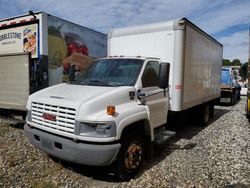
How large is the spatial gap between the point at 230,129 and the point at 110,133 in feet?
20.7

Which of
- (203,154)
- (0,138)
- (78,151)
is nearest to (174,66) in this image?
(203,154)

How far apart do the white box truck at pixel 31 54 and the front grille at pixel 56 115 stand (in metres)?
2.45

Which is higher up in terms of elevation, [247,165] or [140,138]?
[140,138]

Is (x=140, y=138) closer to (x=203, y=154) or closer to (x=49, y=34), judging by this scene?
(x=203, y=154)

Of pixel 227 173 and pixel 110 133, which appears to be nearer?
pixel 110 133

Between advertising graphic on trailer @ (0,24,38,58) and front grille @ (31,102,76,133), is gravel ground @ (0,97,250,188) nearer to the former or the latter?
front grille @ (31,102,76,133)

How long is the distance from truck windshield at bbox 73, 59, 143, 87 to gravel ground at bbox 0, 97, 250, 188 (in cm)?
168

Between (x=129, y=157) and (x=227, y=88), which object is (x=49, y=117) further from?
(x=227, y=88)

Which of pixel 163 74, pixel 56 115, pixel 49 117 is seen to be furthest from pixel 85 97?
pixel 163 74

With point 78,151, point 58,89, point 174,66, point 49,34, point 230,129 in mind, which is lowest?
point 230,129

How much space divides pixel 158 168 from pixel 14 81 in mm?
4654

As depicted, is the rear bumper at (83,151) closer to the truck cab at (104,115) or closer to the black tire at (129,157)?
the truck cab at (104,115)

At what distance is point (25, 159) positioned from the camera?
16.6 feet

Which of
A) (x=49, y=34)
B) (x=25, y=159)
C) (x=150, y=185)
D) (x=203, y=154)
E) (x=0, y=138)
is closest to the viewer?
(x=150, y=185)
